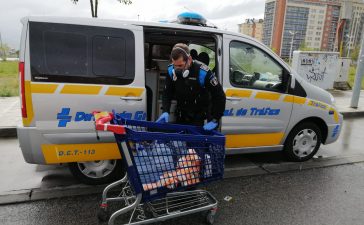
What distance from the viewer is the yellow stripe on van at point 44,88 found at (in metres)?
2.85

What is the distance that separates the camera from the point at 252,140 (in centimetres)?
403

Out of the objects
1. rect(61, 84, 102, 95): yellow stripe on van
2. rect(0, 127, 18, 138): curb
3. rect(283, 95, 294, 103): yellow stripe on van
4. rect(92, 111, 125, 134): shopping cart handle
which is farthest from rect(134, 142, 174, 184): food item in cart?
rect(0, 127, 18, 138): curb

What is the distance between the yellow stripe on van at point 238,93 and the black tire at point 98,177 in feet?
5.39

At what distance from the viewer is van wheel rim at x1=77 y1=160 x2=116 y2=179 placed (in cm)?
337

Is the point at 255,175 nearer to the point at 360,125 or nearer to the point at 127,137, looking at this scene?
the point at 127,137

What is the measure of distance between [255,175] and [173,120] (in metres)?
1.43

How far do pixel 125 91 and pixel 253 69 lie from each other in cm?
192

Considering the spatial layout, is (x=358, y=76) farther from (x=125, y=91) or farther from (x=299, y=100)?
(x=125, y=91)

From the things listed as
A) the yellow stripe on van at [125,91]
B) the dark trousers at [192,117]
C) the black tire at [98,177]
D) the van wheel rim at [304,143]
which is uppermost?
the yellow stripe on van at [125,91]

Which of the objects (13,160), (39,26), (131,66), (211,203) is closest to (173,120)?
(131,66)

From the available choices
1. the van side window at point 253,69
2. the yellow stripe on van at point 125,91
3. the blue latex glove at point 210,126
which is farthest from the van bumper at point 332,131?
the yellow stripe on van at point 125,91

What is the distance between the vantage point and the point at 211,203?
110 inches

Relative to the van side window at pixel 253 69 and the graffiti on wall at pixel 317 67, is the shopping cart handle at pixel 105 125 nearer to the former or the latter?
the van side window at pixel 253 69

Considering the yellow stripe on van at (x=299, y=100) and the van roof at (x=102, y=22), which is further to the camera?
the yellow stripe on van at (x=299, y=100)
